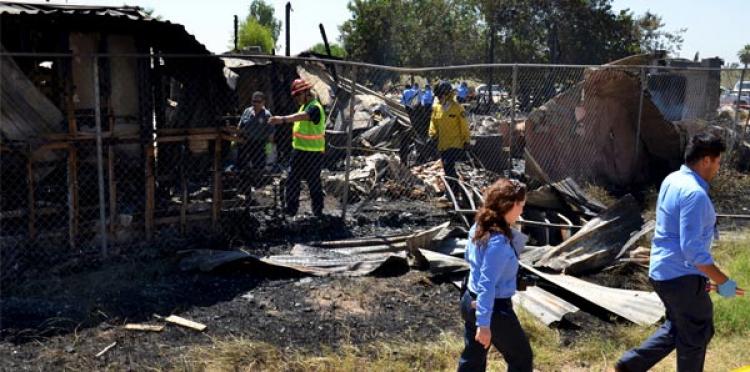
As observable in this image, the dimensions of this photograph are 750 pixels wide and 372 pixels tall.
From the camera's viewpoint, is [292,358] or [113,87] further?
[113,87]

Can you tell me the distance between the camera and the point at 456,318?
19.0 feet

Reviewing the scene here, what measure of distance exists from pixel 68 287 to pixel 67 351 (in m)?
1.47

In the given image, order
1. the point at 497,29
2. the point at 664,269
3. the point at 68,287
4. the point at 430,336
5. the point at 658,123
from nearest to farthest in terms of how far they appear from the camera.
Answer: the point at 664,269, the point at 430,336, the point at 68,287, the point at 658,123, the point at 497,29

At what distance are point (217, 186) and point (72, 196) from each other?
1.49 m

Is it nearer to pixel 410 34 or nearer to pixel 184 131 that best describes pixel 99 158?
pixel 184 131

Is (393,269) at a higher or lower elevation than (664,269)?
lower

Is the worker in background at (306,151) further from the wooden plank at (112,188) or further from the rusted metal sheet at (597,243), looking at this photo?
the rusted metal sheet at (597,243)

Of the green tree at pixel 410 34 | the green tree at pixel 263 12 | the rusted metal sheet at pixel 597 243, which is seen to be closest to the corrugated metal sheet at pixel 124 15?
the rusted metal sheet at pixel 597 243

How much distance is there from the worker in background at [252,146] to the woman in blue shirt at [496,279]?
4.53 m

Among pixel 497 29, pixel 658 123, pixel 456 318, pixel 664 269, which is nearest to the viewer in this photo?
pixel 664 269

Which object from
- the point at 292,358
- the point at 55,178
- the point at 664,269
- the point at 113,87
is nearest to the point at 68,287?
the point at 55,178

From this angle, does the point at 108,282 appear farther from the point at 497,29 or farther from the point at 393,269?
the point at 497,29

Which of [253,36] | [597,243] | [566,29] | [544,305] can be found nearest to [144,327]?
[544,305]

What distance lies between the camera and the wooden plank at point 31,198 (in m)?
6.30
